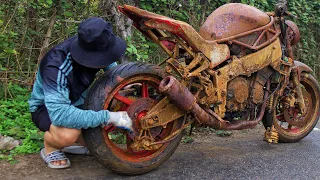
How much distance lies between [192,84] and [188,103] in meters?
0.28

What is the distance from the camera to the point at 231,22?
3576 millimetres

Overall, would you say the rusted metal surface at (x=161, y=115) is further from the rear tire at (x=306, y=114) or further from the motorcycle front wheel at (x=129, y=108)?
the rear tire at (x=306, y=114)

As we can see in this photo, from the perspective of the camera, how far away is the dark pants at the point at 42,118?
311 centimetres

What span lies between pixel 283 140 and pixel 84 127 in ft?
8.29

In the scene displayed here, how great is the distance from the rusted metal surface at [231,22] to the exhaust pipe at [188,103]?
0.76m

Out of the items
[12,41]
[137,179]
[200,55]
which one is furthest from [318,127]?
[12,41]

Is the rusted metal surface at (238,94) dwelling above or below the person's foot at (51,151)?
above

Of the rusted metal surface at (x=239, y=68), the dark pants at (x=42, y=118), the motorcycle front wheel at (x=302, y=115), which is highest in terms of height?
the rusted metal surface at (x=239, y=68)

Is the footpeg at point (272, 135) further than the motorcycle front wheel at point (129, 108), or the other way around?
the footpeg at point (272, 135)

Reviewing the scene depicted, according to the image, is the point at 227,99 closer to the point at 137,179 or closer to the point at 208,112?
the point at 208,112

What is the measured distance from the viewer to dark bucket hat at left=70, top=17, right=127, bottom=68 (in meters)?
2.73

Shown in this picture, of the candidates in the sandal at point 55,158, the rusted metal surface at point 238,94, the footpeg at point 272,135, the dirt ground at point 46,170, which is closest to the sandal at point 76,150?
the dirt ground at point 46,170

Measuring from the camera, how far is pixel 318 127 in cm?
539

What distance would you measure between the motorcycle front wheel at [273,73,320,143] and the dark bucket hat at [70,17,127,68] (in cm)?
227
